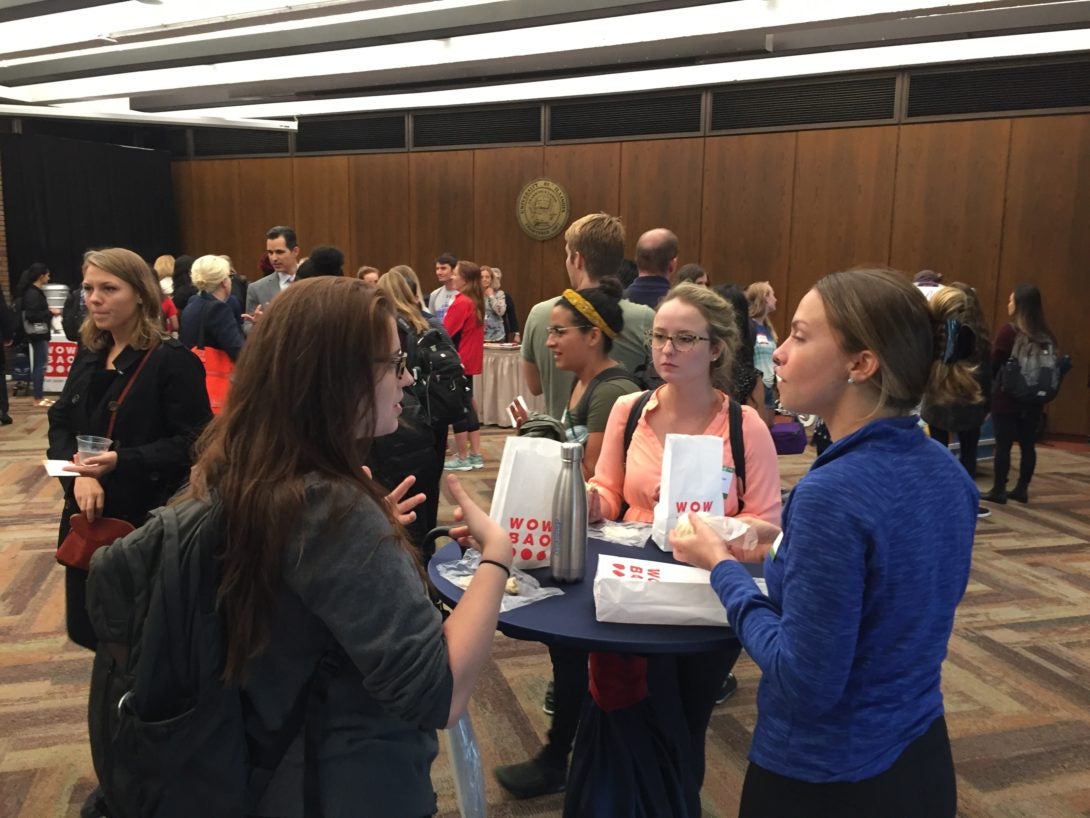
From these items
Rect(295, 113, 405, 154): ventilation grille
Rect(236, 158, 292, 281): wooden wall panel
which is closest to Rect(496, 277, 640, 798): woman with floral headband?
Rect(295, 113, 405, 154): ventilation grille

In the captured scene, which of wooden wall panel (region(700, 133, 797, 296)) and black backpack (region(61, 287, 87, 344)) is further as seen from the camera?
wooden wall panel (region(700, 133, 797, 296))

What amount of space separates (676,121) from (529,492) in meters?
8.09

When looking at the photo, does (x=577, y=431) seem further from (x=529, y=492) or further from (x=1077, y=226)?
(x=1077, y=226)

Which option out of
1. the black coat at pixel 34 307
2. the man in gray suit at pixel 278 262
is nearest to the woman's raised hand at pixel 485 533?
the man in gray suit at pixel 278 262

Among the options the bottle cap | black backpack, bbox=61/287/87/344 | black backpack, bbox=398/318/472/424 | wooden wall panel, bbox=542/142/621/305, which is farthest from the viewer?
wooden wall panel, bbox=542/142/621/305

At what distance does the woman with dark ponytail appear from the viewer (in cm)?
548

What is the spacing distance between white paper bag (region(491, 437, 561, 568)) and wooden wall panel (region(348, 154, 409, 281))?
916 cm

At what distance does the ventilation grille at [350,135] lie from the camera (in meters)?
10.5

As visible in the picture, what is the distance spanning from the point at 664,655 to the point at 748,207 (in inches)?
302

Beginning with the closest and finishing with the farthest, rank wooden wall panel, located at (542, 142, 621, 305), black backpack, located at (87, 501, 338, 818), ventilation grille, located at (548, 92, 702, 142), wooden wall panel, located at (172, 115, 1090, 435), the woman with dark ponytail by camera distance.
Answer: black backpack, located at (87, 501, 338, 818), the woman with dark ponytail, wooden wall panel, located at (172, 115, 1090, 435), ventilation grille, located at (548, 92, 702, 142), wooden wall panel, located at (542, 142, 621, 305)

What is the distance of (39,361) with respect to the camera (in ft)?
28.7

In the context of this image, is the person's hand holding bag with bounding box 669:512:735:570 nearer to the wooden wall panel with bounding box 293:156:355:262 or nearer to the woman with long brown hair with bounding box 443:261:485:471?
the woman with long brown hair with bounding box 443:261:485:471

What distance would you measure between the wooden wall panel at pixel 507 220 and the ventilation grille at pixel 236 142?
2.82 meters

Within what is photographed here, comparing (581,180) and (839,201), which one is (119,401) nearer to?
(839,201)
